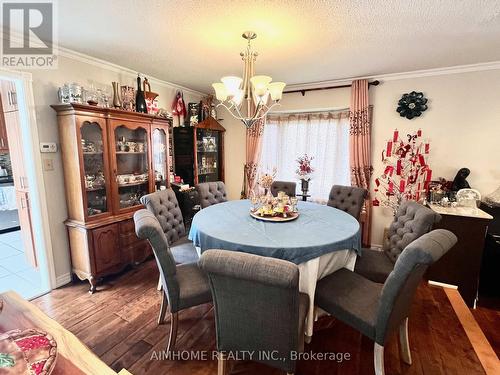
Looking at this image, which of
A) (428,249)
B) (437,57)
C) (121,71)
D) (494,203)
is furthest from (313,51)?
(494,203)

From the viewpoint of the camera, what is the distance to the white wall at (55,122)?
93.7 inches

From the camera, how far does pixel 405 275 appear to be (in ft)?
4.29

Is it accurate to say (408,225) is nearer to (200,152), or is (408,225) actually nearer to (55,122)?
(200,152)

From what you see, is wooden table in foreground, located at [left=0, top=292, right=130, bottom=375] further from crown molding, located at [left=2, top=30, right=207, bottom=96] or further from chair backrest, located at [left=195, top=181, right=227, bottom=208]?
crown molding, located at [left=2, top=30, right=207, bottom=96]

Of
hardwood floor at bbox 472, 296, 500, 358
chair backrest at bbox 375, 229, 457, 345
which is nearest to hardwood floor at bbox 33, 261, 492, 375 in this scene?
hardwood floor at bbox 472, 296, 500, 358

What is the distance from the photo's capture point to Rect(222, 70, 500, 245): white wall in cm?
289

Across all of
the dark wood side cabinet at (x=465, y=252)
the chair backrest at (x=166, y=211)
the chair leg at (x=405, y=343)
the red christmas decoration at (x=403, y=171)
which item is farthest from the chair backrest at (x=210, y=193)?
the dark wood side cabinet at (x=465, y=252)

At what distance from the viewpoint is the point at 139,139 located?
3.06 meters

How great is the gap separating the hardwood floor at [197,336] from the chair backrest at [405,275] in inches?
21.5

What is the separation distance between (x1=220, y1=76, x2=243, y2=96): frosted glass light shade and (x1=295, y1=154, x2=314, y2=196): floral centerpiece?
79.7 inches

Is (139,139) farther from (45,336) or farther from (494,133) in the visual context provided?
(494,133)

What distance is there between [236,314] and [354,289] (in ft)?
2.84

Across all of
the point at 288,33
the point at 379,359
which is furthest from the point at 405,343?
the point at 288,33

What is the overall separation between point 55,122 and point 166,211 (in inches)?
55.7
